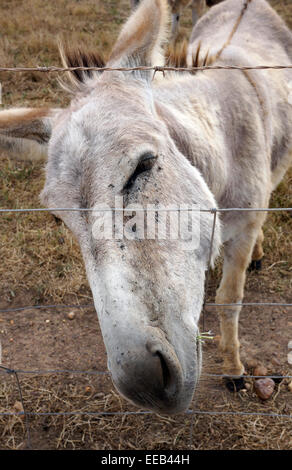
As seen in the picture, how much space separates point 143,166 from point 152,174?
5 centimetres

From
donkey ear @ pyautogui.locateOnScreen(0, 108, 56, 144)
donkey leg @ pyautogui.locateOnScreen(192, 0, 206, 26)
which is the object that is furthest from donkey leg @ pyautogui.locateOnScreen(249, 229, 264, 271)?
donkey leg @ pyautogui.locateOnScreen(192, 0, 206, 26)

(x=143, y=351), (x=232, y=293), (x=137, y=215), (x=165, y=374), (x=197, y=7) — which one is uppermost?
(x=137, y=215)

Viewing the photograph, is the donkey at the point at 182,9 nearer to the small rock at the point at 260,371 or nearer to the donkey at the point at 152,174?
the donkey at the point at 152,174

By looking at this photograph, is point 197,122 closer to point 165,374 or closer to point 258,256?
point 165,374

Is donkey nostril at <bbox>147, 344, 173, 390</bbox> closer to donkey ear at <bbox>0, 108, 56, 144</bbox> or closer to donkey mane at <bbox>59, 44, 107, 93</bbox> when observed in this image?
donkey ear at <bbox>0, 108, 56, 144</bbox>

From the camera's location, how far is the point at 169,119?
A: 187cm

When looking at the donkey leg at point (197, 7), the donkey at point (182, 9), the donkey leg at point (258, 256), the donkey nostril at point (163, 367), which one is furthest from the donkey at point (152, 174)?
the donkey leg at point (197, 7)

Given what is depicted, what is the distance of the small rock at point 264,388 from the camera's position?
8.87ft

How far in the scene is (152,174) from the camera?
153cm

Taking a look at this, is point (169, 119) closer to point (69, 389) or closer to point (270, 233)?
point (69, 389)

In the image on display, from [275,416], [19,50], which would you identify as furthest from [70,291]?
[19,50]

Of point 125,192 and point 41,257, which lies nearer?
point 125,192

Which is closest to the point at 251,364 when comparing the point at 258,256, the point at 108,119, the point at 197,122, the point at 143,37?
the point at 258,256
